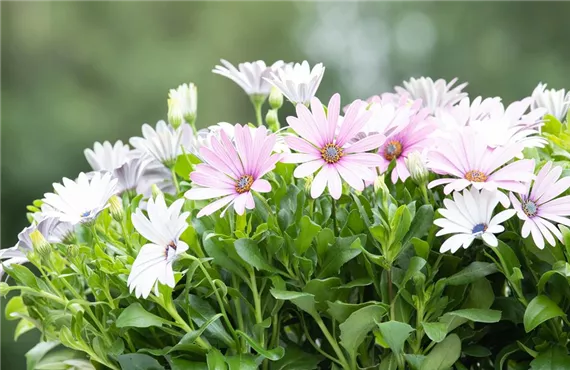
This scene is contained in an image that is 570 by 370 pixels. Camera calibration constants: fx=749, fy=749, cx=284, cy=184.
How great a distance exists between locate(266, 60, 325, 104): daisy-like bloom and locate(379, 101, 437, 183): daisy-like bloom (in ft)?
0.20

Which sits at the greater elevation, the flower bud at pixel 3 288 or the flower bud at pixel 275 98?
the flower bud at pixel 275 98

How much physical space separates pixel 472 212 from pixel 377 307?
8cm

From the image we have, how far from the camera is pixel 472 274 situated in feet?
1.49

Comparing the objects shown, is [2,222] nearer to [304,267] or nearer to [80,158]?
[80,158]

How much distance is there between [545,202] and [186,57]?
11.2 feet

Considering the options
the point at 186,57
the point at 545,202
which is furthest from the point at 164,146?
the point at 186,57

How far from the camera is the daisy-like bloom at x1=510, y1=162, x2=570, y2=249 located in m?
0.43

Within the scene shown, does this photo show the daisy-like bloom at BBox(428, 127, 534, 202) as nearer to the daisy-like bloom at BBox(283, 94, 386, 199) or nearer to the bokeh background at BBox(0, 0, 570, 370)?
the daisy-like bloom at BBox(283, 94, 386, 199)

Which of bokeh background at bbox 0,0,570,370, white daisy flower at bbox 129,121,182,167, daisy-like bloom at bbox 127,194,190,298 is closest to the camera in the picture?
daisy-like bloom at bbox 127,194,190,298

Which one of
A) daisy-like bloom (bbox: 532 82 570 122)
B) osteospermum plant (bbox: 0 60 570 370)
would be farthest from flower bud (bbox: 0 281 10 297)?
daisy-like bloom (bbox: 532 82 570 122)

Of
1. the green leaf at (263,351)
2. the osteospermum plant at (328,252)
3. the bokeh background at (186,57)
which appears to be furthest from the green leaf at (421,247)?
the bokeh background at (186,57)

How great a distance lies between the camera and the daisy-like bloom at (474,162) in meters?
0.44

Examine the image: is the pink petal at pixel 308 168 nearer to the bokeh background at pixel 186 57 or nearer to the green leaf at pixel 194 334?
the green leaf at pixel 194 334

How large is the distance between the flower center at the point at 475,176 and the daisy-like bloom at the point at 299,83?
12 centimetres
